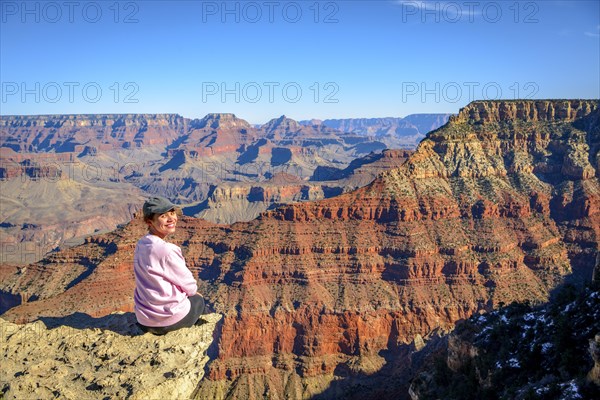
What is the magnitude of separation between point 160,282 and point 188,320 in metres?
1.73

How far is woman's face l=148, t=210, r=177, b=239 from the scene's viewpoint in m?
13.7

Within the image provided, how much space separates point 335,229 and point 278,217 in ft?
35.7

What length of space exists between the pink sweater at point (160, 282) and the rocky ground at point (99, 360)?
1127mm

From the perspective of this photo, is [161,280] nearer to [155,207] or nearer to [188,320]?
[188,320]

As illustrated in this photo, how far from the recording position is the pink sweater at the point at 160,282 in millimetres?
13109

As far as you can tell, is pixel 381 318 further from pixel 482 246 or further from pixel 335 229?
pixel 482 246

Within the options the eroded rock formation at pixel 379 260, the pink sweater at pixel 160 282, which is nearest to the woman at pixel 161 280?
the pink sweater at pixel 160 282

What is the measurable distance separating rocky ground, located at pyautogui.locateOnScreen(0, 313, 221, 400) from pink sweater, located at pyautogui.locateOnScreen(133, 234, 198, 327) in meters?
1.13

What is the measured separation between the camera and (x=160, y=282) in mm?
13234

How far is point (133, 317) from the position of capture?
55.1ft

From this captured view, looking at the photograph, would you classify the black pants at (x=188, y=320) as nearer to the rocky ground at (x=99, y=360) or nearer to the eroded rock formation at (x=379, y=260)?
the rocky ground at (x=99, y=360)

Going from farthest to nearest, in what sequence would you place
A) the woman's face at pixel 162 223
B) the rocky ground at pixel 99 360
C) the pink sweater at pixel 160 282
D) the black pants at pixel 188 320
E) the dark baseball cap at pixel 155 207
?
the black pants at pixel 188 320
the woman's face at pixel 162 223
the dark baseball cap at pixel 155 207
the rocky ground at pixel 99 360
the pink sweater at pixel 160 282

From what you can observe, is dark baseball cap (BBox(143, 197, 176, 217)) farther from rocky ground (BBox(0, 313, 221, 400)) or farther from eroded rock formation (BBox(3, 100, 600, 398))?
eroded rock formation (BBox(3, 100, 600, 398))

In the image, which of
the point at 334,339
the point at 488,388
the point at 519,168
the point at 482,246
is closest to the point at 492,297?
the point at 482,246
